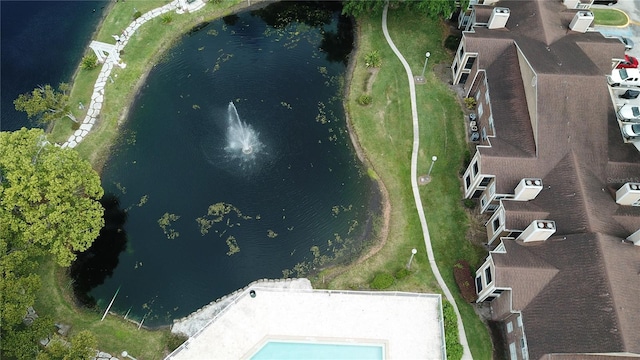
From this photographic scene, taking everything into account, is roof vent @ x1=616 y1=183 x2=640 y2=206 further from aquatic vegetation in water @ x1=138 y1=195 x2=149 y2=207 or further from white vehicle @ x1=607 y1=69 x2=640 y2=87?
aquatic vegetation in water @ x1=138 y1=195 x2=149 y2=207

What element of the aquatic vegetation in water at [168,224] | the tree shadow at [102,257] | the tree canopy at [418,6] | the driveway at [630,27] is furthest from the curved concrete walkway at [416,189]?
the tree shadow at [102,257]

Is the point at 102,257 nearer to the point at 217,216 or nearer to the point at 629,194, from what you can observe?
the point at 217,216

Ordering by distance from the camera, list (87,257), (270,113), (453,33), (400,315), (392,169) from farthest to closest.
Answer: (453,33), (270,113), (392,169), (87,257), (400,315)

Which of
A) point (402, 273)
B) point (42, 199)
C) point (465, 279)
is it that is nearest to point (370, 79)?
point (402, 273)

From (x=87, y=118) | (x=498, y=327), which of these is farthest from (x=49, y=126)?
(x=498, y=327)

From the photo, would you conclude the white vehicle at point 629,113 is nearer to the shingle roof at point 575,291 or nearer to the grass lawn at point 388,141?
the grass lawn at point 388,141

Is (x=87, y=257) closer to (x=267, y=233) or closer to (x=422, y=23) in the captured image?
(x=267, y=233)
